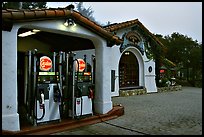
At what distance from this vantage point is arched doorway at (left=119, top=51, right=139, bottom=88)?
544 inches

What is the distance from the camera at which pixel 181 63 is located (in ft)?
68.6

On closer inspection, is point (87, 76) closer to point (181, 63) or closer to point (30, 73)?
point (30, 73)

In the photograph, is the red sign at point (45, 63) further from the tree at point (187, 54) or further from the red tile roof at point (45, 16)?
the tree at point (187, 54)

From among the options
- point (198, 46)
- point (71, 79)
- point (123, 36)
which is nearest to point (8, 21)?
point (71, 79)

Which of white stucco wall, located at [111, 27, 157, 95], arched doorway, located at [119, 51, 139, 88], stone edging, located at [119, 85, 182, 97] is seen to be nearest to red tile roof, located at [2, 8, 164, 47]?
stone edging, located at [119, 85, 182, 97]

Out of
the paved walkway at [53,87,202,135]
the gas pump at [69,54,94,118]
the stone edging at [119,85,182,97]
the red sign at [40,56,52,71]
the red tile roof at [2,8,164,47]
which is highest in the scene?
the red tile roof at [2,8,164,47]

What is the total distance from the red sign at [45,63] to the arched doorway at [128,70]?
848cm

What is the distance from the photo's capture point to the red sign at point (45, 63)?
538 cm

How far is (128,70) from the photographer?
558 inches

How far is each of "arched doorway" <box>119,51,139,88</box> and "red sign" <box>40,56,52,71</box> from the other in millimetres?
8481

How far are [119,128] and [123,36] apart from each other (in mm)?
8417

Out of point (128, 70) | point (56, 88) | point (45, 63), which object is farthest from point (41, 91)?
point (128, 70)

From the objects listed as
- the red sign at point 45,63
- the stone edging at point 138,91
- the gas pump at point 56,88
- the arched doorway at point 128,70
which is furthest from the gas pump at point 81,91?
the arched doorway at point 128,70

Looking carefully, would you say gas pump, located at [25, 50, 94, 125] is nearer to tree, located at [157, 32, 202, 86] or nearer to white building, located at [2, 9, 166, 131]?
white building, located at [2, 9, 166, 131]
